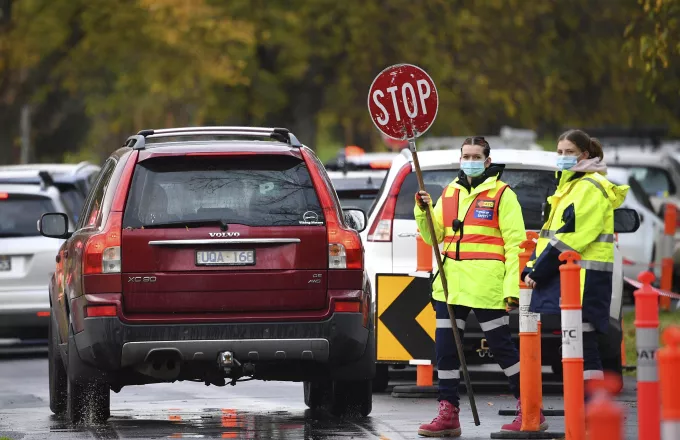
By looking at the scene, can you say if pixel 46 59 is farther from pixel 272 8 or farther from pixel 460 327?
pixel 460 327

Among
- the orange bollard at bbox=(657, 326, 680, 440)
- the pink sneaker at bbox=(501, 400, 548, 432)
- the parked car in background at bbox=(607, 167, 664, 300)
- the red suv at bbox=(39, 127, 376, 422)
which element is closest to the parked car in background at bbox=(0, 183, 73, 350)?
the red suv at bbox=(39, 127, 376, 422)

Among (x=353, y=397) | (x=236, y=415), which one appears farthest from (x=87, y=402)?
(x=353, y=397)

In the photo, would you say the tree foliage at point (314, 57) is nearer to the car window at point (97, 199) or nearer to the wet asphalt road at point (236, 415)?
the wet asphalt road at point (236, 415)

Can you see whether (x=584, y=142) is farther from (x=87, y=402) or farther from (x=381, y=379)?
(x=381, y=379)

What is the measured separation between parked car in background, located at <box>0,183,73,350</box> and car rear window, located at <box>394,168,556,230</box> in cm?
512

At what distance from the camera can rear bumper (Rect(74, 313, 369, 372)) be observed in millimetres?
10664

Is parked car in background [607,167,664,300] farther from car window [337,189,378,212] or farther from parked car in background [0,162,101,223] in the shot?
parked car in background [0,162,101,223]

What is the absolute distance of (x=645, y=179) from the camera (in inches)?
1086

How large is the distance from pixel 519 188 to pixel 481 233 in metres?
2.86

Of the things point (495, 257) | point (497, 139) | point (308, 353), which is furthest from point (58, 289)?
point (497, 139)

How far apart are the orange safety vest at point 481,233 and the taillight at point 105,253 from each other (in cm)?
190

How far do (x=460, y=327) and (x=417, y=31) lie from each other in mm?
32569

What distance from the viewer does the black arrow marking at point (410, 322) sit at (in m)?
13.4

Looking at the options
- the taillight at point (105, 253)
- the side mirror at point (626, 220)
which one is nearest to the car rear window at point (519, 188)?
the side mirror at point (626, 220)
